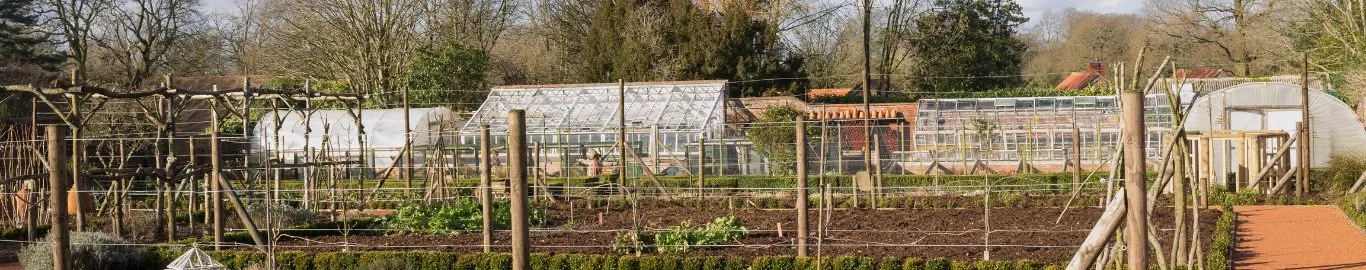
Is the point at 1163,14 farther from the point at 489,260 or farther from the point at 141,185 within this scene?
the point at 489,260

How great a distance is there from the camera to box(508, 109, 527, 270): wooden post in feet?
21.8

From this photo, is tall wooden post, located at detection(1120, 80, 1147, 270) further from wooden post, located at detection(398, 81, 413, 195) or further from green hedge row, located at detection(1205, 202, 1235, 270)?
wooden post, located at detection(398, 81, 413, 195)

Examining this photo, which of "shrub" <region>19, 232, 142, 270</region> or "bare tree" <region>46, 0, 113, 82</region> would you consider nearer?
"shrub" <region>19, 232, 142, 270</region>

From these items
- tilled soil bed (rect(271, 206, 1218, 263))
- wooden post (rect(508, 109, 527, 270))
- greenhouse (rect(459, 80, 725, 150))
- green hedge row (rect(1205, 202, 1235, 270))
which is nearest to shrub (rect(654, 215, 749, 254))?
tilled soil bed (rect(271, 206, 1218, 263))

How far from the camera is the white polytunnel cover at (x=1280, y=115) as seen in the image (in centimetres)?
2244

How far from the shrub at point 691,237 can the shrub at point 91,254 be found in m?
5.00

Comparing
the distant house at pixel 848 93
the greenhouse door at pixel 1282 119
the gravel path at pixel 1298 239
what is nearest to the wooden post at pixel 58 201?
the gravel path at pixel 1298 239

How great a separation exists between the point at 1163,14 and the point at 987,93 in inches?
323

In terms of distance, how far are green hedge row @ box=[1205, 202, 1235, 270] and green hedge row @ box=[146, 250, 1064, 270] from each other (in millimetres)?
1528

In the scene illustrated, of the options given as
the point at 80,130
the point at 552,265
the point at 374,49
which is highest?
the point at 374,49

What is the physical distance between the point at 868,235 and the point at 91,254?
766 cm

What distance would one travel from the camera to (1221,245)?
12172 mm

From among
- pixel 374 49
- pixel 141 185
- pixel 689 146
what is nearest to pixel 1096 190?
pixel 689 146

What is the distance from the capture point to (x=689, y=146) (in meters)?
25.9
